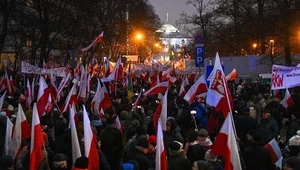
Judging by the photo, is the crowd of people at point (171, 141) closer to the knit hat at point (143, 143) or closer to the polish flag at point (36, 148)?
the knit hat at point (143, 143)

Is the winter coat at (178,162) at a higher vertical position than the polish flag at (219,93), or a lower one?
lower

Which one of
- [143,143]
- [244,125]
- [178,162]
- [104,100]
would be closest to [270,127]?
[244,125]

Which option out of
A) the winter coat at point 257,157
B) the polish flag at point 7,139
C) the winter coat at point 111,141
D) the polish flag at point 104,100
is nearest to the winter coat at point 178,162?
the winter coat at point 257,157

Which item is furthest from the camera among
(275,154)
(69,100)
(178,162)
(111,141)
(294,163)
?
(69,100)

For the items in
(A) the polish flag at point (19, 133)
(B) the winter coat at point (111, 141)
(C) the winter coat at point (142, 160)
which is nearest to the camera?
(C) the winter coat at point (142, 160)

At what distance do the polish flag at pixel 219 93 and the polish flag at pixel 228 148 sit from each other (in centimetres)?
173

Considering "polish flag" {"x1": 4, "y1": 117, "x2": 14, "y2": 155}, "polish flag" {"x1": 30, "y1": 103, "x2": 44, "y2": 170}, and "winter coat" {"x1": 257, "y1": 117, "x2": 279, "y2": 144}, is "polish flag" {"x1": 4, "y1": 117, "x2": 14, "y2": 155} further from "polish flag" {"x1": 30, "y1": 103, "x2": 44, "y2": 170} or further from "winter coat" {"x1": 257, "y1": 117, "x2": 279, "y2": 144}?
"winter coat" {"x1": 257, "y1": 117, "x2": 279, "y2": 144}

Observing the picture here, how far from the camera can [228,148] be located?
235 inches

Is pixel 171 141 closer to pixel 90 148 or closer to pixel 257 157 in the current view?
pixel 257 157

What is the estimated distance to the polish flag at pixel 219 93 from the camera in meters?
7.89

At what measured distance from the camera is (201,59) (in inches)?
631

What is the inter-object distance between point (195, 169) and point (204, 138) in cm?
165

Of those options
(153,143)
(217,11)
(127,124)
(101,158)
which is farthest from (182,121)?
(217,11)

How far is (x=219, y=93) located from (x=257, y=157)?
5.02ft
